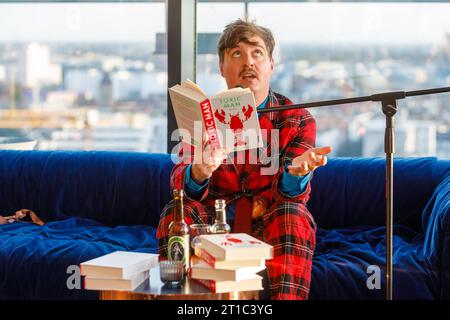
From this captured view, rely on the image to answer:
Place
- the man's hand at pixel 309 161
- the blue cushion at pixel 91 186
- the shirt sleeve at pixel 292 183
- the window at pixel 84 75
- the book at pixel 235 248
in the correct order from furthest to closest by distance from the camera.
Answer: the window at pixel 84 75 → the blue cushion at pixel 91 186 → the shirt sleeve at pixel 292 183 → the man's hand at pixel 309 161 → the book at pixel 235 248

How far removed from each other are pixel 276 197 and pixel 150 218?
1.14 metres

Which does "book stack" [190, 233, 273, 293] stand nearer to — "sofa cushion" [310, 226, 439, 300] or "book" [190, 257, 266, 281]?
"book" [190, 257, 266, 281]

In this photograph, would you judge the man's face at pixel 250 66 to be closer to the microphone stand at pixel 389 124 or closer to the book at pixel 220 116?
the book at pixel 220 116

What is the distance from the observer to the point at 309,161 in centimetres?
196

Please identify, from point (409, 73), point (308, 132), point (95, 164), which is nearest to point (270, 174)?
point (308, 132)

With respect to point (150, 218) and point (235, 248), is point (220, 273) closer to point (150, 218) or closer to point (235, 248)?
point (235, 248)

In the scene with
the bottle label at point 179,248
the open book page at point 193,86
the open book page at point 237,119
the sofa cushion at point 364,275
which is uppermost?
the open book page at point 193,86

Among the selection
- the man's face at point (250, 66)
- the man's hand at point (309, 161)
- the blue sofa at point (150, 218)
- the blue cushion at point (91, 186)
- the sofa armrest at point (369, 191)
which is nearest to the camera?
the man's hand at point (309, 161)

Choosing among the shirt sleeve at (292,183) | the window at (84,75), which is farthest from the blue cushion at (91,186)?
the shirt sleeve at (292,183)

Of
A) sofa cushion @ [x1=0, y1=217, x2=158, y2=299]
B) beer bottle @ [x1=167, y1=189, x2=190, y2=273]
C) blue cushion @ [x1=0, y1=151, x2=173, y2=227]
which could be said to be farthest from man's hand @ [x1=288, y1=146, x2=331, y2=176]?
blue cushion @ [x1=0, y1=151, x2=173, y2=227]

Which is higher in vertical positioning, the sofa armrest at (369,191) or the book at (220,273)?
the sofa armrest at (369,191)

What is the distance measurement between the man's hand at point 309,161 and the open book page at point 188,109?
301mm

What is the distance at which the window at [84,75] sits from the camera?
11.9ft
